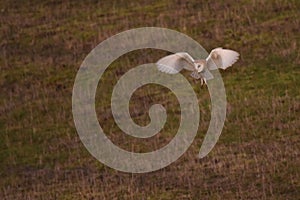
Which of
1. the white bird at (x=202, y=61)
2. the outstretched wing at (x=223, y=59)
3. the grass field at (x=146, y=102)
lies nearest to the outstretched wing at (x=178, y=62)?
the white bird at (x=202, y=61)

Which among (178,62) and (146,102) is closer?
(178,62)

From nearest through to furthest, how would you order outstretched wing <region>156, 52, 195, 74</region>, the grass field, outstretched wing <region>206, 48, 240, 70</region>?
outstretched wing <region>156, 52, 195, 74</region>
outstretched wing <region>206, 48, 240, 70</region>
the grass field

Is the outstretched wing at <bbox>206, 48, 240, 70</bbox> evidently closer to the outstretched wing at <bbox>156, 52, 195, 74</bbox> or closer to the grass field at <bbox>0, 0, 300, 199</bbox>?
the outstretched wing at <bbox>156, 52, 195, 74</bbox>

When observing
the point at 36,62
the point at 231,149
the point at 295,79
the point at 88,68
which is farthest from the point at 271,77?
the point at 36,62

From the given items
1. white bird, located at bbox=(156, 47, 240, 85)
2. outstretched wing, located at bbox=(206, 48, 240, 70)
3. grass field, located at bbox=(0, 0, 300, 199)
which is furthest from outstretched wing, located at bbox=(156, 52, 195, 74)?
grass field, located at bbox=(0, 0, 300, 199)

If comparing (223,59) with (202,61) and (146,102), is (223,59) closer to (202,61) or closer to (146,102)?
(202,61)

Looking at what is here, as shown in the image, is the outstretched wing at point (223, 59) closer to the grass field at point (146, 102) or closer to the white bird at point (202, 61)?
the white bird at point (202, 61)

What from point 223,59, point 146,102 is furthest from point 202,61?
point 146,102

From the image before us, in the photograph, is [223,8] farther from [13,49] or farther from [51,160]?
[51,160]
